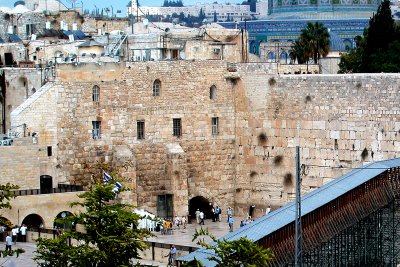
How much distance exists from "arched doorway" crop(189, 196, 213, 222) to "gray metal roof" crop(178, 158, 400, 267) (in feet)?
39.6

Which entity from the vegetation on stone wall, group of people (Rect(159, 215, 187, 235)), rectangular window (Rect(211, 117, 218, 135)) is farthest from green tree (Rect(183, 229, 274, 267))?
the vegetation on stone wall

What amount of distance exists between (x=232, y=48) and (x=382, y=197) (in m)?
17.7

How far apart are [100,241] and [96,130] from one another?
16.7 m

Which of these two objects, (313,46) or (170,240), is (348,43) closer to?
(313,46)

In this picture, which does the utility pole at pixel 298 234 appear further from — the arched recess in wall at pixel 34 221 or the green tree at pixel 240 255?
the arched recess in wall at pixel 34 221

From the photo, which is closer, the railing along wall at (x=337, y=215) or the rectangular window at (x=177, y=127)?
the railing along wall at (x=337, y=215)

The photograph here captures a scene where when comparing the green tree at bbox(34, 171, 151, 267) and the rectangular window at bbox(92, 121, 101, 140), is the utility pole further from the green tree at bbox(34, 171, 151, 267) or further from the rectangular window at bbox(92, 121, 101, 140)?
the rectangular window at bbox(92, 121, 101, 140)

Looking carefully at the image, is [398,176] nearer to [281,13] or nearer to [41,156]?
[41,156]

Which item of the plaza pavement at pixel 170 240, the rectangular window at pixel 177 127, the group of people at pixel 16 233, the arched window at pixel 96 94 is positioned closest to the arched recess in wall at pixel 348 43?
the rectangular window at pixel 177 127

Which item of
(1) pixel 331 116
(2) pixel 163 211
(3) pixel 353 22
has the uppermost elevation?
(3) pixel 353 22

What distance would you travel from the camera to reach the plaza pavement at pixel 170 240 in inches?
1286

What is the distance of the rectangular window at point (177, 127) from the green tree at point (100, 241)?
1705 centimetres

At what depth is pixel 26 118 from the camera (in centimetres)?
4066

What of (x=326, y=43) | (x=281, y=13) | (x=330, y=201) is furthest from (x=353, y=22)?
(x=330, y=201)
